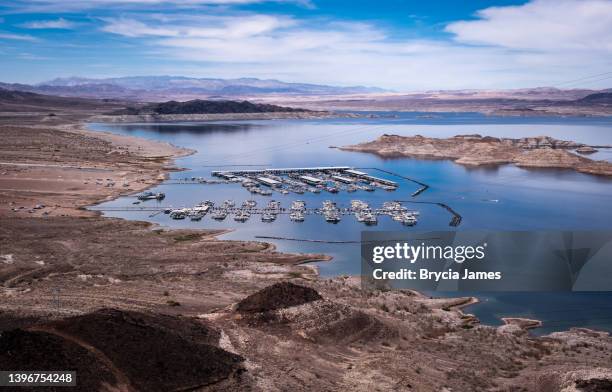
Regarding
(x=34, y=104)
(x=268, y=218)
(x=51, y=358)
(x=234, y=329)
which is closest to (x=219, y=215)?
(x=268, y=218)

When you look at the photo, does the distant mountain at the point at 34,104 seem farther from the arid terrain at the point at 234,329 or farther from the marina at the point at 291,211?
the arid terrain at the point at 234,329

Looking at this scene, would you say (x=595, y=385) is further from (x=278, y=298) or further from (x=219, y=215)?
(x=219, y=215)

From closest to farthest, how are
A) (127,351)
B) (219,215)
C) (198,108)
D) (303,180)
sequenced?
(127,351), (219,215), (303,180), (198,108)

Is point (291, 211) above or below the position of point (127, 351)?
below

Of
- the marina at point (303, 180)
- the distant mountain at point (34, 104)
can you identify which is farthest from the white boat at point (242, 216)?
the distant mountain at point (34, 104)

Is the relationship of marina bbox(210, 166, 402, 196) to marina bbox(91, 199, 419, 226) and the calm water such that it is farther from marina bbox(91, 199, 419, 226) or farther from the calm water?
marina bbox(91, 199, 419, 226)

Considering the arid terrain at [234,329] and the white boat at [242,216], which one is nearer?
the arid terrain at [234,329]

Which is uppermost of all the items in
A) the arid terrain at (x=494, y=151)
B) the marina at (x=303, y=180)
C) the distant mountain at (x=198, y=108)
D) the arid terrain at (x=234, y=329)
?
the distant mountain at (x=198, y=108)
